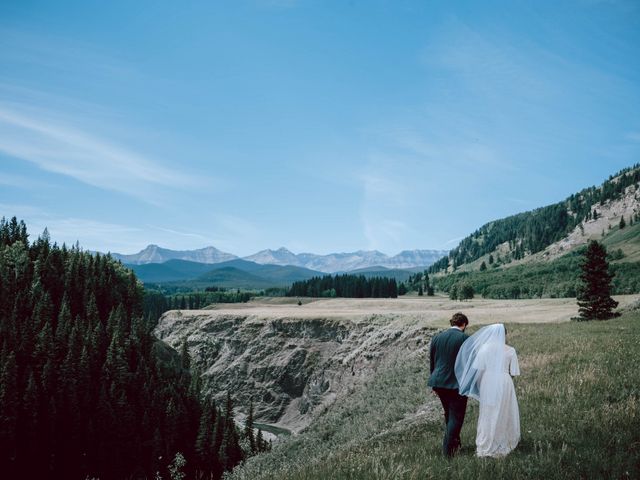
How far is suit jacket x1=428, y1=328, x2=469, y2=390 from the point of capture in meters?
9.29

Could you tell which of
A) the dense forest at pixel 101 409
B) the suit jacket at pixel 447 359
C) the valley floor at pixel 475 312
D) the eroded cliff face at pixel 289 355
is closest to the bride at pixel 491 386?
the suit jacket at pixel 447 359

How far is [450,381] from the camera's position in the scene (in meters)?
9.25

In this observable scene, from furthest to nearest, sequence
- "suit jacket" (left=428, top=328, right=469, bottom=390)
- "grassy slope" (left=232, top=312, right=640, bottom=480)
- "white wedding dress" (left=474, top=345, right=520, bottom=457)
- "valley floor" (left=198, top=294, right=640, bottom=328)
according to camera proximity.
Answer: "valley floor" (left=198, top=294, right=640, bottom=328), "suit jacket" (left=428, top=328, right=469, bottom=390), "white wedding dress" (left=474, top=345, right=520, bottom=457), "grassy slope" (left=232, top=312, right=640, bottom=480)

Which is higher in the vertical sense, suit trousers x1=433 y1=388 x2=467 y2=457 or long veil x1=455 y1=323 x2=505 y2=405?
long veil x1=455 y1=323 x2=505 y2=405

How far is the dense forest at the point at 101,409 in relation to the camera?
67000 mm

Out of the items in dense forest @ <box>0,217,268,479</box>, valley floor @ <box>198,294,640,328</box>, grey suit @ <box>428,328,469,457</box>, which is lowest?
dense forest @ <box>0,217,268,479</box>

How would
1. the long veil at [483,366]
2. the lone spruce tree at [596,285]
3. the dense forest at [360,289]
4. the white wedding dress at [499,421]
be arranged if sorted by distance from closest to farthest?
1. the white wedding dress at [499,421]
2. the long veil at [483,366]
3. the lone spruce tree at [596,285]
4. the dense forest at [360,289]

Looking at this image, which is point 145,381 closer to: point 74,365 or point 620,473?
point 74,365

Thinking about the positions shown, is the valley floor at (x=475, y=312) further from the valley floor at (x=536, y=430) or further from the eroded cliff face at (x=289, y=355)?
the valley floor at (x=536, y=430)

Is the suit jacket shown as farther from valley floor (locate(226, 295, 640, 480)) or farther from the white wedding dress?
valley floor (locate(226, 295, 640, 480))

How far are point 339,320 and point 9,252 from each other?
308 ft

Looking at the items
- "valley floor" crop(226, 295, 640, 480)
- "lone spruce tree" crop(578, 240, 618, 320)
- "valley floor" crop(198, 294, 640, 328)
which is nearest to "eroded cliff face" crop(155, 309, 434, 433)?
"valley floor" crop(198, 294, 640, 328)

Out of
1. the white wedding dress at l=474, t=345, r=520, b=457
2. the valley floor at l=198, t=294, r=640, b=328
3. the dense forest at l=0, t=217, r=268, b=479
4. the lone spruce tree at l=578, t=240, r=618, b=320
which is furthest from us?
the dense forest at l=0, t=217, r=268, b=479

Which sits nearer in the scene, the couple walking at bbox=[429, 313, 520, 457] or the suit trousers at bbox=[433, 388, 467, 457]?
the couple walking at bbox=[429, 313, 520, 457]
